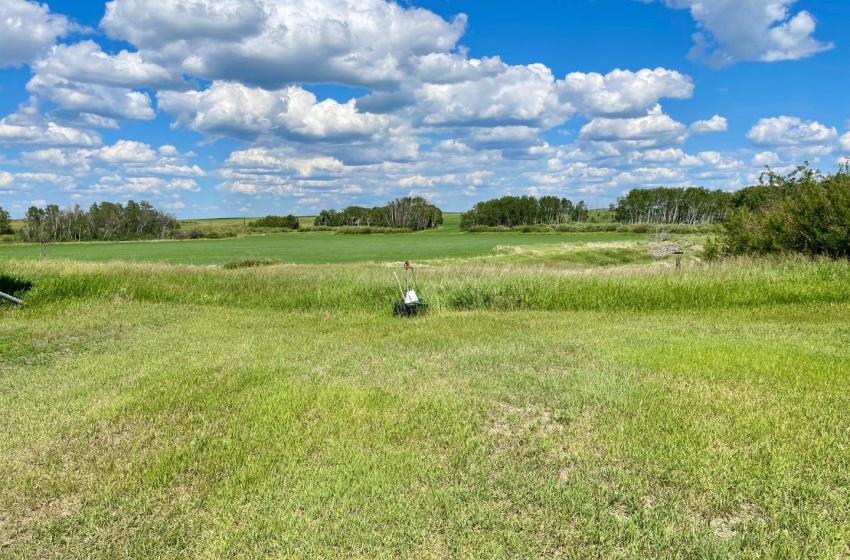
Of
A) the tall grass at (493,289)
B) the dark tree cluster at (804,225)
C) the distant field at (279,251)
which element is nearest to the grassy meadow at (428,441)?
the tall grass at (493,289)

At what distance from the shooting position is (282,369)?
7.61m

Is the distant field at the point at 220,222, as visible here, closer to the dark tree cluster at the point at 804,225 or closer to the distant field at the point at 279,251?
the distant field at the point at 279,251

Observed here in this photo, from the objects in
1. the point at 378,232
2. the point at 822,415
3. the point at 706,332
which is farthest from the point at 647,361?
the point at 378,232

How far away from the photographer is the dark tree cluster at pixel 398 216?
12569 cm

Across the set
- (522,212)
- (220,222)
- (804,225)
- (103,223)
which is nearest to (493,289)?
(804,225)

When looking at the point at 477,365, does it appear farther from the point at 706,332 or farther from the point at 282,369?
the point at 706,332

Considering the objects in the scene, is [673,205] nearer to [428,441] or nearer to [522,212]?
[522,212]

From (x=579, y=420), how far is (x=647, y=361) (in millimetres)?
2794

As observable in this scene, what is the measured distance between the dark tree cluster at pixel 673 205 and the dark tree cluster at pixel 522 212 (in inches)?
568

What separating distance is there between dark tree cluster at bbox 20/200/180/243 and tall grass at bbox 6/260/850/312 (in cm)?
8559

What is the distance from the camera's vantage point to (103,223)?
96375 millimetres

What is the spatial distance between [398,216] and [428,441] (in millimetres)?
123478

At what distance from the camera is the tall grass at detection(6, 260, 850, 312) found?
13656mm

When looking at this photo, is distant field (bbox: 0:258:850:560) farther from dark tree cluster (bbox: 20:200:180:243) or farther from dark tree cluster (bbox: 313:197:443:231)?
dark tree cluster (bbox: 313:197:443:231)
